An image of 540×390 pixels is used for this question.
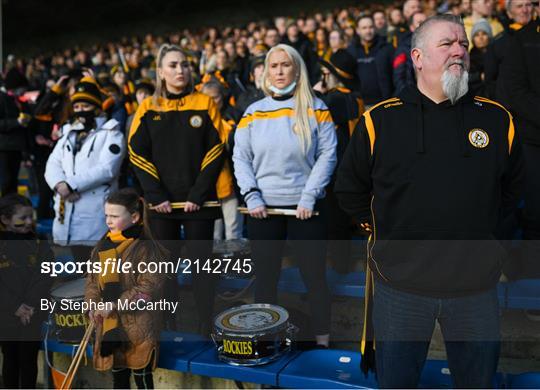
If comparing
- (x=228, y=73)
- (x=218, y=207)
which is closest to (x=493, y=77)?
(x=218, y=207)

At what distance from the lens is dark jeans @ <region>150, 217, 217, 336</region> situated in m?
3.25

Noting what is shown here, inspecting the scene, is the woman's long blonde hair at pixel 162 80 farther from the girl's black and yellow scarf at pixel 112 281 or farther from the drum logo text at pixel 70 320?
the drum logo text at pixel 70 320

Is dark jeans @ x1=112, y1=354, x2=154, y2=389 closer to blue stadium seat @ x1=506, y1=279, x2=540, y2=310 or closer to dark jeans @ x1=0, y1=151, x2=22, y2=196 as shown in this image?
blue stadium seat @ x1=506, y1=279, x2=540, y2=310

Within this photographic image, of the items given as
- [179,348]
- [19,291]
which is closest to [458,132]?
[179,348]

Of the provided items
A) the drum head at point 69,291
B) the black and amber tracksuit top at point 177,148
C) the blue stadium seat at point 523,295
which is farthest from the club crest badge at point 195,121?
the blue stadium seat at point 523,295

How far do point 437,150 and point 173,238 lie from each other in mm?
1962

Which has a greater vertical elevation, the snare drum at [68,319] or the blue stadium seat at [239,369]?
the snare drum at [68,319]

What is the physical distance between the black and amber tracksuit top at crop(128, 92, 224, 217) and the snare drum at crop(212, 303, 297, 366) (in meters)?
0.71

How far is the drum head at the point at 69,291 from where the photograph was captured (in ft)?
10.5

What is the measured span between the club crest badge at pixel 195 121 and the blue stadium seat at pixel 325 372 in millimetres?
1483

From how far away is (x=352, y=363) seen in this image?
9.21 ft

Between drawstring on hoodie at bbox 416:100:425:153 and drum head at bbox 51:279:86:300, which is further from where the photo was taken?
drum head at bbox 51:279:86:300

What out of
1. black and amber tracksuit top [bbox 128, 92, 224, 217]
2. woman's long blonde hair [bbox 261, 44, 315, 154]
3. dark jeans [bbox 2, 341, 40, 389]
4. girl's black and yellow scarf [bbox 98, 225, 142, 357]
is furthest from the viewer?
black and amber tracksuit top [bbox 128, 92, 224, 217]

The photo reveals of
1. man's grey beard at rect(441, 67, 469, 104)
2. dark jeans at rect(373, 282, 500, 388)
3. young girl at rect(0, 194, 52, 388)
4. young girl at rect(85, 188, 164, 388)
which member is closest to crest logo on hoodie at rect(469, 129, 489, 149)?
man's grey beard at rect(441, 67, 469, 104)
